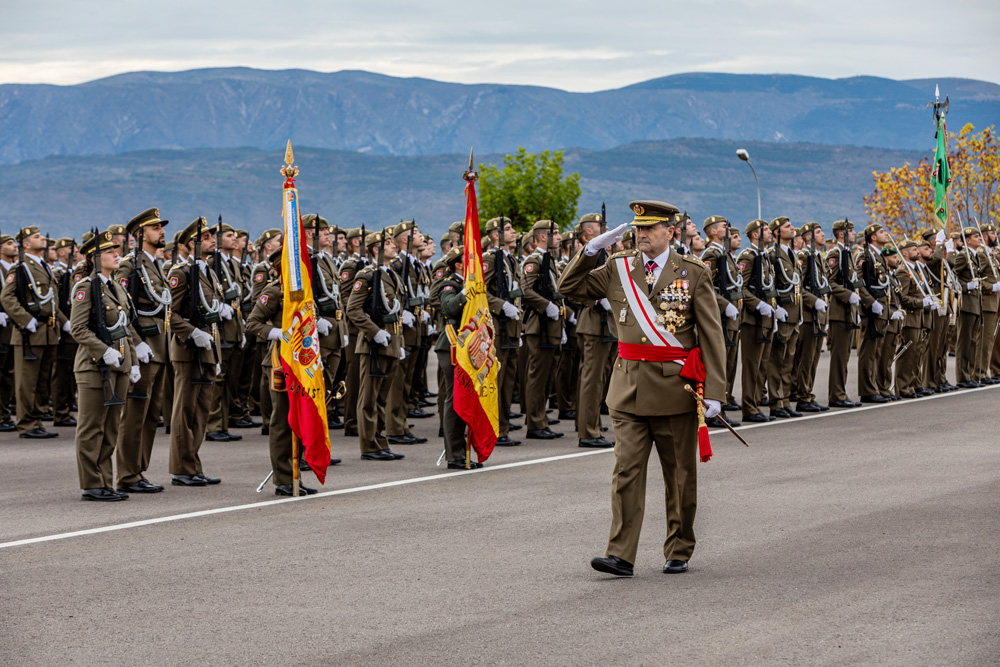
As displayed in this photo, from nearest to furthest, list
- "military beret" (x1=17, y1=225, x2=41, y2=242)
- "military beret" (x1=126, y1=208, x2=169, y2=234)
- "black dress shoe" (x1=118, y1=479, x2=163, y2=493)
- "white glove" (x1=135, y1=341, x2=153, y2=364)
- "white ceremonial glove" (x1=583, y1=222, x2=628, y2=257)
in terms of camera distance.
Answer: "white ceremonial glove" (x1=583, y1=222, x2=628, y2=257) → "white glove" (x1=135, y1=341, x2=153, y2=364) → "black dress shoe" (x1=118, y1=479, x2=163, y2=493) → "military beret" (x1=126, y1=208, x2=169, y2=234) → "military beret" (x1=17, y1=225, x2=41, y2=242)

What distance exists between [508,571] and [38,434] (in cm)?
858

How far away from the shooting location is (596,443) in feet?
40.2

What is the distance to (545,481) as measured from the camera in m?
10.1

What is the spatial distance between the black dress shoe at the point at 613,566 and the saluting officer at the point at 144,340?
4.51m

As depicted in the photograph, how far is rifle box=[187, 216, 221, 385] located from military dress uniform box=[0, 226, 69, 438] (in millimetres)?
3976

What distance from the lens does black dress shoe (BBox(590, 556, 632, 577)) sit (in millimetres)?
6781

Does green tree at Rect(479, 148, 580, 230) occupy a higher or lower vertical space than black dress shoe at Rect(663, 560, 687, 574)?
higher

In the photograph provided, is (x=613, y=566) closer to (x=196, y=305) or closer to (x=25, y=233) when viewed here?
(x=196, y=305)

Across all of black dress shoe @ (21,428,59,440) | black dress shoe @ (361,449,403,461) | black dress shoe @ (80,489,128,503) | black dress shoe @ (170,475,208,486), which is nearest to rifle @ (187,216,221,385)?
black dress shoe @ (170,475,208,486)

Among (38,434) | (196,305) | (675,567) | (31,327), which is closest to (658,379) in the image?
(675,567)

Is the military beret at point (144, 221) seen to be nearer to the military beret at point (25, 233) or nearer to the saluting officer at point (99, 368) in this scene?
the saluting officer at point (99, 368)

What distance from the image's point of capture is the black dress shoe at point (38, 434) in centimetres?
1389

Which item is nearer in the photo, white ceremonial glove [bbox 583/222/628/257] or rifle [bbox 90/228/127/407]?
white ceremonial glove [bbox 583/222/628/257]

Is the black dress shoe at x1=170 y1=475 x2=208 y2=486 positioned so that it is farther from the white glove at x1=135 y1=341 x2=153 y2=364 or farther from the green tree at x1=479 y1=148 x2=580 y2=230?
the green tree at x1=479 y1=148 x2=580 y2=230
